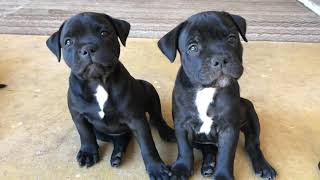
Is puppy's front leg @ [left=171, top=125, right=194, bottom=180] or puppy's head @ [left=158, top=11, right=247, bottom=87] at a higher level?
puppy's head @ [left=158, top=11, right=247, bottom=87]

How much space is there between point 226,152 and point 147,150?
0.38 metres

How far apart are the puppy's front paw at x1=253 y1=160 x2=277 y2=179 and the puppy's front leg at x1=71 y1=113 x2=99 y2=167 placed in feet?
2.58

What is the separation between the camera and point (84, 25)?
1.85 meters

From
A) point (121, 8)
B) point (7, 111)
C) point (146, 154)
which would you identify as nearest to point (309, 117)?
point (146, 154)

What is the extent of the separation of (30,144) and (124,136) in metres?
0.53

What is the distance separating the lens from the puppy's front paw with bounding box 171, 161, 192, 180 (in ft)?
6.37

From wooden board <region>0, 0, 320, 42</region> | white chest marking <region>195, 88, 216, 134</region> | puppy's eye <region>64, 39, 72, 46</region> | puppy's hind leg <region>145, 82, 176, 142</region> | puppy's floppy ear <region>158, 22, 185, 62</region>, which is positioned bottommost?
wooden board <region>0, 0, 320, 42</region>

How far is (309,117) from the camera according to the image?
2.48 metres

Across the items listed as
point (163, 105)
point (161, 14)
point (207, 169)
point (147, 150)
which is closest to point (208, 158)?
point (207, 169)

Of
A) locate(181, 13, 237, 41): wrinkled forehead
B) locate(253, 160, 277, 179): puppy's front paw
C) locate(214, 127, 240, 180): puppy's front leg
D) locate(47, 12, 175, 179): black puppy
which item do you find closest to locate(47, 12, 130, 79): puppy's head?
locate(47, 12, 175, 179): black puppy

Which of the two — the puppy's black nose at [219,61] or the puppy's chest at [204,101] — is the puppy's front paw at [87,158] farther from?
the puppy's black nose at [219,61]

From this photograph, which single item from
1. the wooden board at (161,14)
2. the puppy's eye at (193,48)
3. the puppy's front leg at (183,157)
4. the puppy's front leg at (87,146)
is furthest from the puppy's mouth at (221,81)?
the wooden board at (161,14)

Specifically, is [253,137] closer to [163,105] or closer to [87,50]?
[163,105]

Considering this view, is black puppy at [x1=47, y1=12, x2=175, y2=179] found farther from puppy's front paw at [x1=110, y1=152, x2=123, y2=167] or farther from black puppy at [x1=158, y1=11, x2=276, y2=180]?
black puppy at [x1=158, y1=11, x2=276, y2=180]
